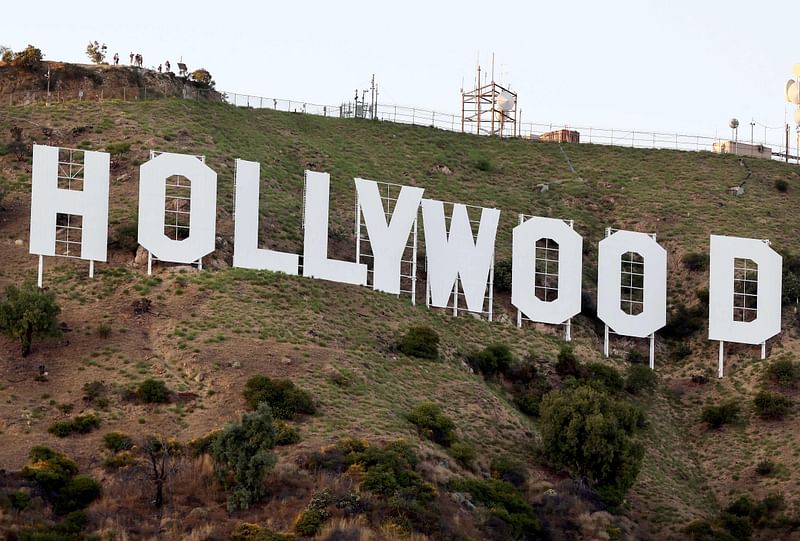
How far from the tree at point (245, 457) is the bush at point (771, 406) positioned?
23.0m

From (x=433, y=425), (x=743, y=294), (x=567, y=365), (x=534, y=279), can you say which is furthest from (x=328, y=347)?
(x=743, y=294)

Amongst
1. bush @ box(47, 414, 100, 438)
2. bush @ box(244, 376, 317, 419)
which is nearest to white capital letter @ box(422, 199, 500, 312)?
bush @ box(244, 376, 317, 419)

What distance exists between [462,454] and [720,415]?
573 inches

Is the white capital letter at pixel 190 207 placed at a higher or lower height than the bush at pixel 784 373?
higher

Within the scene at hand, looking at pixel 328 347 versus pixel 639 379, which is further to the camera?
pixel 639 379

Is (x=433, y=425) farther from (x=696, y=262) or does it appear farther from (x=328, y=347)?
(x=696, y=262)

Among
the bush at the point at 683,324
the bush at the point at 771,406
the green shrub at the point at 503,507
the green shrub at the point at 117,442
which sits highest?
the bush at the point at 683,324

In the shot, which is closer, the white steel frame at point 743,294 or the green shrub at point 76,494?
the green shrub at point 76,494

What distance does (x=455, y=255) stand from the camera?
2589 inches

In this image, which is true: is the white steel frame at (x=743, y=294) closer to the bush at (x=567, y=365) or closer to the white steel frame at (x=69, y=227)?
the bush at (x=567, y=365)

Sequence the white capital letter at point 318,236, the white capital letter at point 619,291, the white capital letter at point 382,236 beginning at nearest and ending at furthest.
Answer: the white capital letter at point 318,236, the white capital letter at point 382,236, the white capital letter at point 619,291

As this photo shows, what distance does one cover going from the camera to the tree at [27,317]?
183ft

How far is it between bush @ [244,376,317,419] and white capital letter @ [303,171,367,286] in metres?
9.82

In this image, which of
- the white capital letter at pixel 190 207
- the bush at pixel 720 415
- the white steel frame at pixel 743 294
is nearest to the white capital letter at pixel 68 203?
the white capital letter at pixel 190 207
